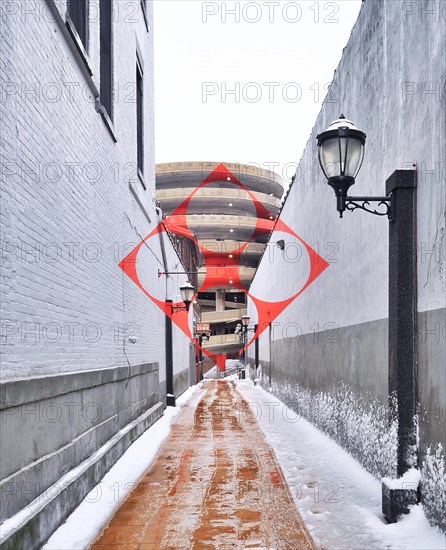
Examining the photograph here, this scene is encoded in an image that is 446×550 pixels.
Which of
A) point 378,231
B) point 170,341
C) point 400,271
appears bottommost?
point 170,341

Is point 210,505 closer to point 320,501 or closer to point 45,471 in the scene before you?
point 320,501

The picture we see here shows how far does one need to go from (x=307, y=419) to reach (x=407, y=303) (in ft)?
23.1

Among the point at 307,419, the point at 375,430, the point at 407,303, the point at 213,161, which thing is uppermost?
the point at 213,161

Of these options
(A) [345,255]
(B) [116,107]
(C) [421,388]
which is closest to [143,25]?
(B) [116,107]

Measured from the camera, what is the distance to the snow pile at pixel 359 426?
5961mm

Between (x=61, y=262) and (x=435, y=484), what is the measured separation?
13.7 feet

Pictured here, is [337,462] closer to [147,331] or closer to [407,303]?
[407,303]

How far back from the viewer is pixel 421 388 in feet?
16.2

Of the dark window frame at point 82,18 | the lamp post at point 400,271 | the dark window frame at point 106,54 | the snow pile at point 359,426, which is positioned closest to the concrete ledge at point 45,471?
the lamp post at point 400,271

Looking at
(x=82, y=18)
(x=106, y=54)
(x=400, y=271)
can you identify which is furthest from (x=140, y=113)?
(x=400, y=271)

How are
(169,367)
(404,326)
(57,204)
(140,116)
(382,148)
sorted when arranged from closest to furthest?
(404,326) → (57,204) → (382,148) → (140,116) → (169,367)

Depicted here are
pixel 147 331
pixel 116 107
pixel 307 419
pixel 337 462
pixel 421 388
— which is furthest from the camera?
pixel 147 331

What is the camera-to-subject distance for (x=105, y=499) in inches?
239

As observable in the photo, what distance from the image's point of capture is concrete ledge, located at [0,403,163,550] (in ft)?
13.4
